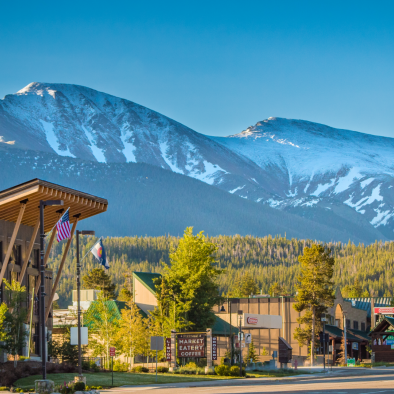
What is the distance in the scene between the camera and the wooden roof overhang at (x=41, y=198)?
51312 millimetres

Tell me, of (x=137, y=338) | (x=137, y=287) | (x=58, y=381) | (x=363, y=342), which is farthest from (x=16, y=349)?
(x=363, y=342)

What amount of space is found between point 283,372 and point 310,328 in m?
16.6

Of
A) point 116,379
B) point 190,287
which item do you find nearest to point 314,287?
point 190,287

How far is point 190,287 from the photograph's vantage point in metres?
72.2

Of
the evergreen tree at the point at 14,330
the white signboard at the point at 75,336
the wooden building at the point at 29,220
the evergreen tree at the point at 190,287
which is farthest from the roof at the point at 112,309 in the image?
the white signboard at the point at 75,336

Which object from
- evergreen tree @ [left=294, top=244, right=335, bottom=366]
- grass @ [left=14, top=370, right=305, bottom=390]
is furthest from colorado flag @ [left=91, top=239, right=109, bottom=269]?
evergreen tree @ [left=294, top=244, right=335, bottom=366]

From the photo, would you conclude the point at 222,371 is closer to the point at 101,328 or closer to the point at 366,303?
the point at 101,328

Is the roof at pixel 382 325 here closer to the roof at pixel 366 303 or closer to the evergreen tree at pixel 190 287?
the roof at pixel 366 303

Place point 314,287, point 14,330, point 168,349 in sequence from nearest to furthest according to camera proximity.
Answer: point 14,330 → point 168,349 → point 314,287

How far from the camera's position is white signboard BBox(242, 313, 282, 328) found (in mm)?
70975

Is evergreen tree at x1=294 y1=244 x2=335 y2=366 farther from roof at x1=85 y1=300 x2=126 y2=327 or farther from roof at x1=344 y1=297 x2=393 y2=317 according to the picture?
roof at x1=344 y1=297 x2=393 y2=317

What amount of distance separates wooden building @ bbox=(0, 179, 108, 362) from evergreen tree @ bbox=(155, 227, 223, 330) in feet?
39.2

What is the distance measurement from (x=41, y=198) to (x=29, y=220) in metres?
9.10

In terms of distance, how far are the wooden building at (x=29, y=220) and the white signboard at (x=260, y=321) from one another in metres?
19.1
